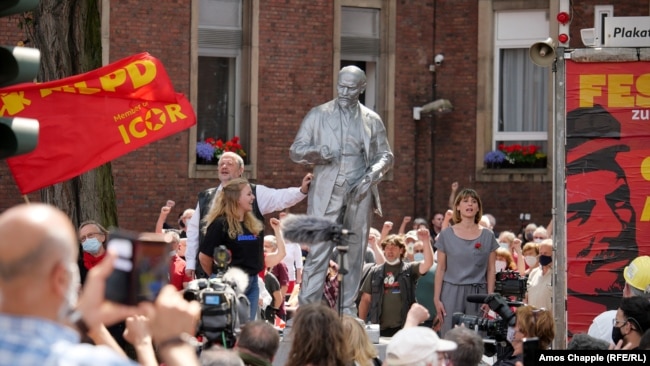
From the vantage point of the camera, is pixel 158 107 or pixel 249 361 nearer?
pixel 249 361

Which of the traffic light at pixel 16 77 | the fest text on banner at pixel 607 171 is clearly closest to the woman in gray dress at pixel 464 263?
the fest text on banner at pixel 607 171

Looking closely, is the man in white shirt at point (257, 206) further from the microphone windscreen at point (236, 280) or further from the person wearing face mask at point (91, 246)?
the microphone windscreen at point (236, 280)

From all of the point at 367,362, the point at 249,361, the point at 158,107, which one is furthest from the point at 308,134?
the point at 249,361

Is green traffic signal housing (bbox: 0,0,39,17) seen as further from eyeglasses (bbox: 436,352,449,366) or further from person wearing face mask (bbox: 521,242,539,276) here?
person wearing face mask (bbox: 521,242,539,276)

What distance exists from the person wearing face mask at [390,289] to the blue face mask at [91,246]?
3571mm

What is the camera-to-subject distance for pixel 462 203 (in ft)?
38.9

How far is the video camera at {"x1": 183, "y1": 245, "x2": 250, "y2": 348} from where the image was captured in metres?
5.06

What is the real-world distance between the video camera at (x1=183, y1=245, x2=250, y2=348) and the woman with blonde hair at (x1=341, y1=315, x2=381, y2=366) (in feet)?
3.29

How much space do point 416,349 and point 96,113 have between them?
16.6ft

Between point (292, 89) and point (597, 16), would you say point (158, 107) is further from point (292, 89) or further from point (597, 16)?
point (292, 89)

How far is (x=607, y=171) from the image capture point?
1139cm

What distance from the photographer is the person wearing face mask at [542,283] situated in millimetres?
13039

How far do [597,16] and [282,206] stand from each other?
3126 millimetres

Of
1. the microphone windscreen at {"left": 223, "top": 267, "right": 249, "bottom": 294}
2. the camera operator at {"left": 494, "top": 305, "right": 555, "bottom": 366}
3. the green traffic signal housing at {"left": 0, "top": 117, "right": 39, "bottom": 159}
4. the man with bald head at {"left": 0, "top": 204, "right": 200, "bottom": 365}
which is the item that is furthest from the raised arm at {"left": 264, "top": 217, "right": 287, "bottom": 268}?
the man with bald head at {"left": 0, "top": 204, "right": 200, "bottom": 365}
